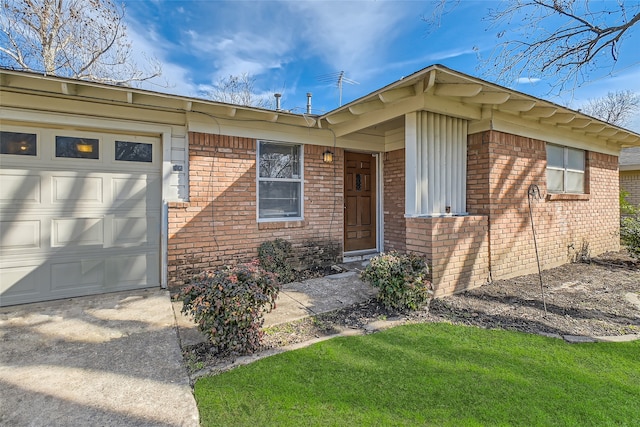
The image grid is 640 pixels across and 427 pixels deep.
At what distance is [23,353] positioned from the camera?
2.88 metres

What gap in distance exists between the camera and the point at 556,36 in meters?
5.34

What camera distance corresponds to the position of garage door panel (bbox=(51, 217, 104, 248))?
430 cm

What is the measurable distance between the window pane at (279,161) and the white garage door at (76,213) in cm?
173

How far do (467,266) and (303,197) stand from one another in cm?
308

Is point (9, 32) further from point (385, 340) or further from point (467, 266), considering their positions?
point (467, 266)

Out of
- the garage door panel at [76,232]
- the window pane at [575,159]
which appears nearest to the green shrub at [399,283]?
the garage door panel at [76,232]

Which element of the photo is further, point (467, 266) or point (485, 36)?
point (485, 36)

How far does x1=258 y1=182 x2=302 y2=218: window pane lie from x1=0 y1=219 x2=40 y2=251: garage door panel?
3.18 meters

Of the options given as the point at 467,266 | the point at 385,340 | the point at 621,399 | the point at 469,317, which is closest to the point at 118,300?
the point at 385,340

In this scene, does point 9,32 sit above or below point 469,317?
above

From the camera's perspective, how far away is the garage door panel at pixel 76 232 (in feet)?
14.1

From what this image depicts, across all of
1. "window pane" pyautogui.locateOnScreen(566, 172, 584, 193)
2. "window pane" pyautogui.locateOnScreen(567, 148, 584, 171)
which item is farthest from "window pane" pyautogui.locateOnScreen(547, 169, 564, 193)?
"window pane" pyautogui.locateOnScreen(567, 148, 584, 171)

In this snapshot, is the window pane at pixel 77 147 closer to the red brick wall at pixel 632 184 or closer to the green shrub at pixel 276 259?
the green shrub at pixel 276 259

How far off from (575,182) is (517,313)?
4.84m
